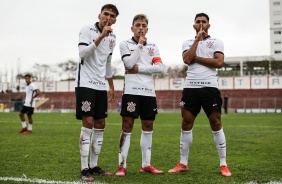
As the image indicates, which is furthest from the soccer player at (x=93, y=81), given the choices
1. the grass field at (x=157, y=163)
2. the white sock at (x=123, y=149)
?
the grass field at (x=157, y=163)

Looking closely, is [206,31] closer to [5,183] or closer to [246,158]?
[246,158]

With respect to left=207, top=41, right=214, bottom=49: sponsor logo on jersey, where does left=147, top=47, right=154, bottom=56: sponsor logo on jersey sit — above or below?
below

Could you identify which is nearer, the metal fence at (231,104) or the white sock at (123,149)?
the white sock at (123,149)

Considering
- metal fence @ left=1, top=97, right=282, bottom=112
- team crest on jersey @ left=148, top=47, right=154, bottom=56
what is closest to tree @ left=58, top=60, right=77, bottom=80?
metal fence @ left=1, top=97, right=282, bottom=112

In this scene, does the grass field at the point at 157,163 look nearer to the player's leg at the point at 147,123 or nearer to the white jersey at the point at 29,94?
the player's leg at the point at 147,123

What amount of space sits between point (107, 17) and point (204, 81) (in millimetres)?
1809

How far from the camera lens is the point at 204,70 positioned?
5762 mm

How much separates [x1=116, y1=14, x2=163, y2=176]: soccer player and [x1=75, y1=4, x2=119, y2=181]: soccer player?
314 mm

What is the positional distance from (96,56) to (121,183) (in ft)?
6.27

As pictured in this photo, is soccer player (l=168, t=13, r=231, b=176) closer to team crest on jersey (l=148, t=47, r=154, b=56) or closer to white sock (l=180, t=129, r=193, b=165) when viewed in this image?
white sock (l=180, t=129, r=193, b=165)

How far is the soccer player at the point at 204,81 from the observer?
567cm

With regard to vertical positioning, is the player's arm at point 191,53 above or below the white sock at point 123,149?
above

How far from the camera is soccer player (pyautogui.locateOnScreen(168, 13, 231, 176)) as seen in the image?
5.67m

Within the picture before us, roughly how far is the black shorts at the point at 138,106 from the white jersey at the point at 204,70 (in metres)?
0.68
